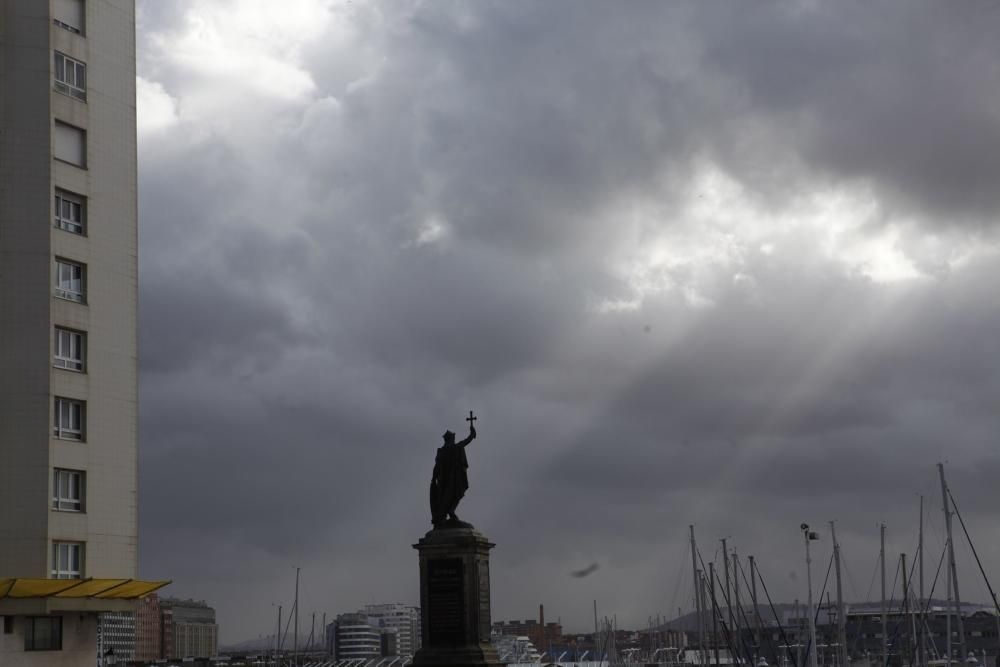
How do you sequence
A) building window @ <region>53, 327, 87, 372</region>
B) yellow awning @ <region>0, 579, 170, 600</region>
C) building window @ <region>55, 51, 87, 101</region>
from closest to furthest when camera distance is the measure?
yellow awning @ <region>0, 579, 170, 600</region> < building window @ <region>53, 327, 87, 372</region> < building window @ <region>55, 51, 87, 101</region>

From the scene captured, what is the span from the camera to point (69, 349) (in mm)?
50344

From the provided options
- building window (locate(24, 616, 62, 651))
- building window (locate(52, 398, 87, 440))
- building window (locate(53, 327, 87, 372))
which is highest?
building window (locate(53, 327, 87, 372))

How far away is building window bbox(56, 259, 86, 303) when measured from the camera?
5041 cm

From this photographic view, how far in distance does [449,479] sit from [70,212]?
19969 mm

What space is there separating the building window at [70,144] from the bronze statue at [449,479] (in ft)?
65.3

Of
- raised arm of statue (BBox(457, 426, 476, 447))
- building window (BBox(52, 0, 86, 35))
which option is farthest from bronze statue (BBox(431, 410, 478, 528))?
building window (BBox(52, 0, 86, 35))

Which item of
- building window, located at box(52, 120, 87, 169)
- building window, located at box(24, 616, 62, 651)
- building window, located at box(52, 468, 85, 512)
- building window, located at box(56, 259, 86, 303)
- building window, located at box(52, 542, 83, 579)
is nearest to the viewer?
building window, located at box(24, 616, 62, 651)

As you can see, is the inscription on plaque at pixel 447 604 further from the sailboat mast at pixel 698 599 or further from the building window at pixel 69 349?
the sailboat mast at pixel 698 599

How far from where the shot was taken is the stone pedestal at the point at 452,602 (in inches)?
1571

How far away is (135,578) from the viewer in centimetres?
5159

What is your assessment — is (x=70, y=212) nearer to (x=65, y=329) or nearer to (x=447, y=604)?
(x=65, y=329)

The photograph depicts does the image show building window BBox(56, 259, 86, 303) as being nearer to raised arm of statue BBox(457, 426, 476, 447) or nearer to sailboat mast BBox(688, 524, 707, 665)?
raised arm of statue BBox(457, 426, 476, 447)

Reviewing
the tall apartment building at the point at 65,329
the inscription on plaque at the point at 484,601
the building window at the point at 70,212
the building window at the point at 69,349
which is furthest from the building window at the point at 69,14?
the inscription on plaque at the point at 484,601

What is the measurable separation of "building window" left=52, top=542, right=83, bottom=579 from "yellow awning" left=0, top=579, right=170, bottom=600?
1162 mm
